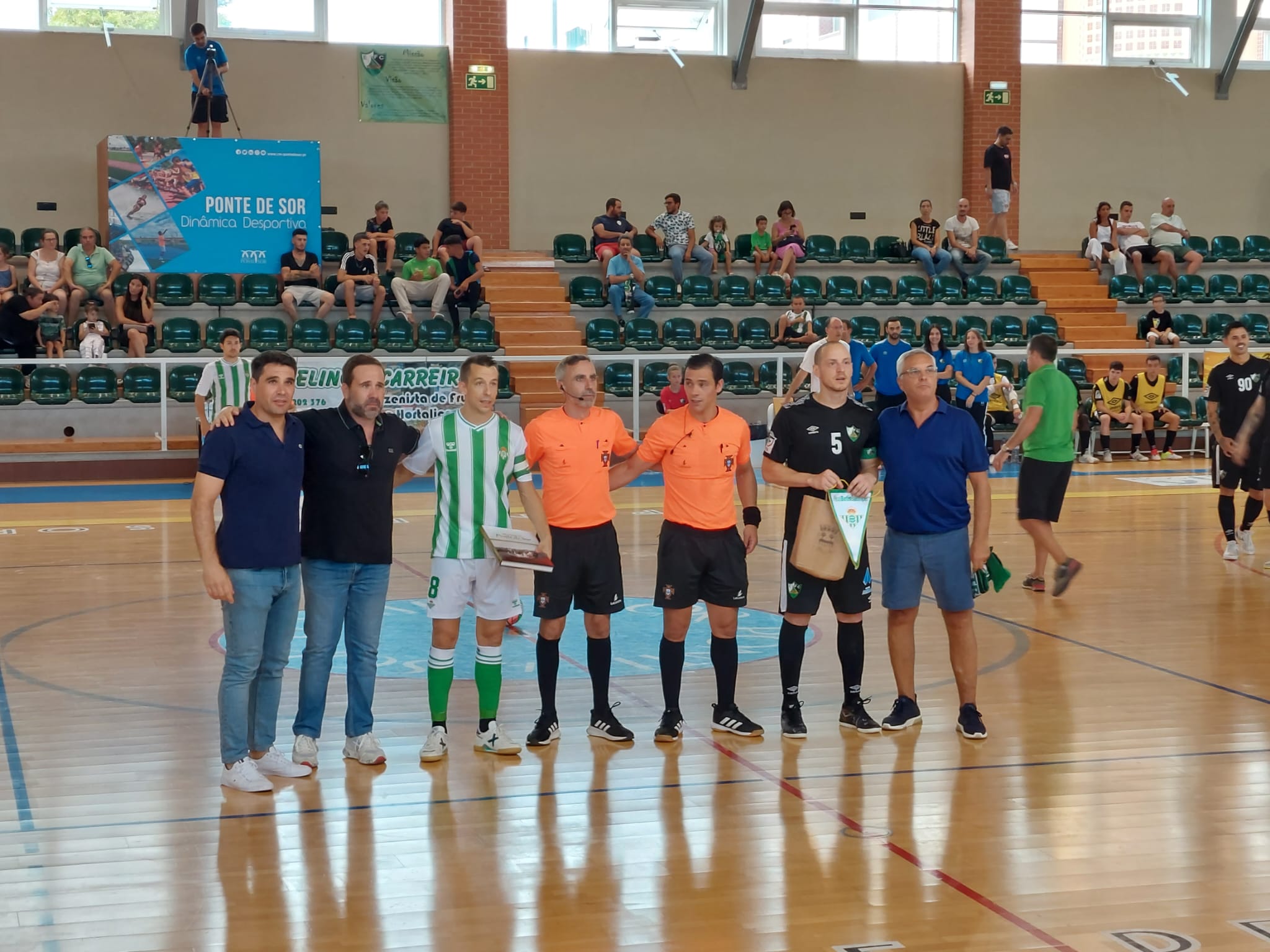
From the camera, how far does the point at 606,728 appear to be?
646cm

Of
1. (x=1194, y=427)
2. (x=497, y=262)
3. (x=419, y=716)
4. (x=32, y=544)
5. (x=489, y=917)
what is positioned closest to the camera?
(x=489, y=917)

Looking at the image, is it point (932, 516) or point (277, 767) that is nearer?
point (277, 767)

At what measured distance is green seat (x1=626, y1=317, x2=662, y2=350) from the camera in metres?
21.1

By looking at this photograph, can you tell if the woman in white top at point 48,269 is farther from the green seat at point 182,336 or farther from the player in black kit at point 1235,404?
the player in black kit at point 1235,404

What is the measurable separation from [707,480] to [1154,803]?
2.33 metres

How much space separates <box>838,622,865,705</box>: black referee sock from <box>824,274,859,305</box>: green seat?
16.9 metres

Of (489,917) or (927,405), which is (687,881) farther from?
(927,405)

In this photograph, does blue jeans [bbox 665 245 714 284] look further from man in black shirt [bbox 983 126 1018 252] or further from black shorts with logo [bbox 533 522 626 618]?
black shorts with logo [bbox 533 522 626 618]

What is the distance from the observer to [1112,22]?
27156mm

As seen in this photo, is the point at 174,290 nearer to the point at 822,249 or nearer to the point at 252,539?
the point at 822,249

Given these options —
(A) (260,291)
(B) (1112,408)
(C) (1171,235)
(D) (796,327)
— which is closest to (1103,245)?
(C) (1171,235)

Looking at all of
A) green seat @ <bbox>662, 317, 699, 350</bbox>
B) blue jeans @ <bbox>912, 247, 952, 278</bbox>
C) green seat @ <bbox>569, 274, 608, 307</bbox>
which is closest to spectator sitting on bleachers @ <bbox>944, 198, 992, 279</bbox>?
blue jeans @ <bbox>912, 247, 952, 278</bbox>

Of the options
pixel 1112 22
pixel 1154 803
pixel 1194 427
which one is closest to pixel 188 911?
pixel 1154 803

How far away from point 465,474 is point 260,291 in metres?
15.3
